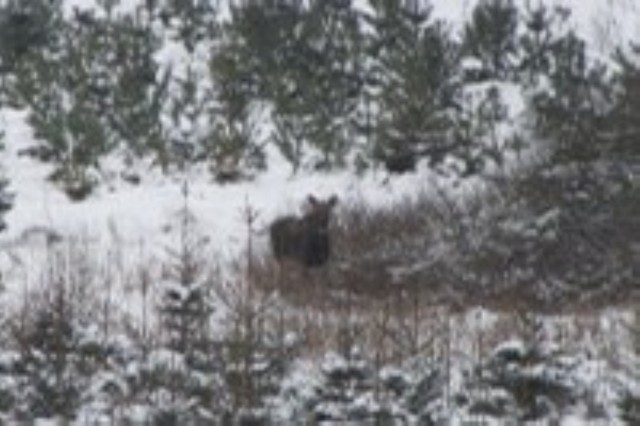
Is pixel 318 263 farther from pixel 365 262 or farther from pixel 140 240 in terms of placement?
pixel 140 240

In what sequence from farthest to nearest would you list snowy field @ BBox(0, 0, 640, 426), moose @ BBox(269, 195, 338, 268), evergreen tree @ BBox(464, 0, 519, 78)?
evergreen tree @ BBox(464, 0, 519, 78) → snowy field @ BBox(0, 0, 640, 426) → moose @ BBox(269, 195, 338, 268)

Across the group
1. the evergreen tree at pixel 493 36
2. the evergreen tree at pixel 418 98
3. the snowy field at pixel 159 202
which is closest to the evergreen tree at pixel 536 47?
the evergreen tree at pixel 493 36

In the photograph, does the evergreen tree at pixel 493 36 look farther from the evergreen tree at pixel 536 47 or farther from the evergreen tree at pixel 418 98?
the evergreen tree at pixel 418 98

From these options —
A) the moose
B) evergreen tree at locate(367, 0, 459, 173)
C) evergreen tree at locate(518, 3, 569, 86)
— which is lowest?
the moose

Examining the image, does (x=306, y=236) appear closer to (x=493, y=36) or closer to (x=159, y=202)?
(x=159, y=202)

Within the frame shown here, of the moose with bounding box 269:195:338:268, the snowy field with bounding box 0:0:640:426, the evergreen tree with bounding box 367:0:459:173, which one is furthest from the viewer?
the evergreen tree with bounding box 367:0:459:173

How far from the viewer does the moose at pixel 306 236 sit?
597 inches

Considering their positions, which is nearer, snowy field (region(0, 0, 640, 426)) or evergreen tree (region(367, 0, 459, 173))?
snowy field (region(0, 0, 640, 426))

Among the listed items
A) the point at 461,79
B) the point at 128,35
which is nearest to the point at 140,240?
the point at 461,79

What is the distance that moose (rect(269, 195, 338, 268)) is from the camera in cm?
1516

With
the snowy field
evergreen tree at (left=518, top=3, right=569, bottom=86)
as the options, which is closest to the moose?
the snowy field

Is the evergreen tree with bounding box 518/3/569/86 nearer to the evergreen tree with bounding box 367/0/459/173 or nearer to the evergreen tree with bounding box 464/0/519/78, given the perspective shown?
the evergreen tree with bounding box 464/0/519/78

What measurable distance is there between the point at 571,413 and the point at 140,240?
386 inches

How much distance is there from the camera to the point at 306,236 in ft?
49.9
